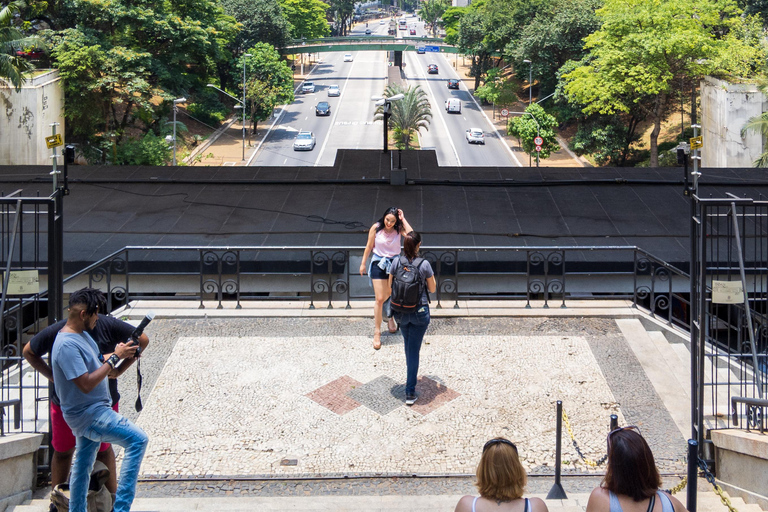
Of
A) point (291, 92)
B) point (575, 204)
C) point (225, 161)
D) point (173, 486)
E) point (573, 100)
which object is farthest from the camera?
point (291, 92)

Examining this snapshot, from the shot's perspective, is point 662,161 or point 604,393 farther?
point 662,161

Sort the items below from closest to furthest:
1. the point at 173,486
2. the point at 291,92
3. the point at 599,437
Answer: the point at 173,486, the point at 599,437, the point at 291,92

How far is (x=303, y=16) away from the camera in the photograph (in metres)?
120

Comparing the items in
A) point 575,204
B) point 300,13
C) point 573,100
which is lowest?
point 575,204

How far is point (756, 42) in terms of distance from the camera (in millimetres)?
57375

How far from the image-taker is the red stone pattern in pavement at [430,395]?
9.09 m

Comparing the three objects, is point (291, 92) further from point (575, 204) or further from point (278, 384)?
point (278, 384)

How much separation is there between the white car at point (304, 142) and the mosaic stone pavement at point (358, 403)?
63911 mm

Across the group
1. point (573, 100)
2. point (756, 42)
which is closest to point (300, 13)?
point (573, 100)

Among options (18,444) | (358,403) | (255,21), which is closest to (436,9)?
(255,21)

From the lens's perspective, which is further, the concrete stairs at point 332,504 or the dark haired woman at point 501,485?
the concrete stairs at point 332,504

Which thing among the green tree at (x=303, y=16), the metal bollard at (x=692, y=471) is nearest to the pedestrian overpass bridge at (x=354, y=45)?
the green tree at (x=303, y=16)

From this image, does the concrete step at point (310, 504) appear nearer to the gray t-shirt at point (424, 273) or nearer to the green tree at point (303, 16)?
the gray t-shirt at point (424, 273)

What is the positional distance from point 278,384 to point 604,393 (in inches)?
150
